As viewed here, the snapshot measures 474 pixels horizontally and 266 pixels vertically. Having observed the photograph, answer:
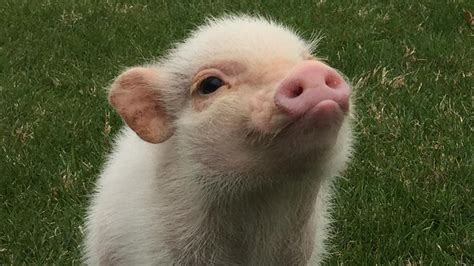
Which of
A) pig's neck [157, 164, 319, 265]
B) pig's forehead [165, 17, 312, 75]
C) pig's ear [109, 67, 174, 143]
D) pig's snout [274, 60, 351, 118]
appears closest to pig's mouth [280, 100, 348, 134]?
pig's snout [274, 60, 351, 118]

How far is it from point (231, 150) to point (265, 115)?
27cm

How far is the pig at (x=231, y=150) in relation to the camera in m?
2.76

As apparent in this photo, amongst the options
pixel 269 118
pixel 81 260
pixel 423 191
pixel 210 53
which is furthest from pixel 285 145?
pixel 423 191

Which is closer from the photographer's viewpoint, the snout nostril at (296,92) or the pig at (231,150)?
the snout nostril at (296,92)

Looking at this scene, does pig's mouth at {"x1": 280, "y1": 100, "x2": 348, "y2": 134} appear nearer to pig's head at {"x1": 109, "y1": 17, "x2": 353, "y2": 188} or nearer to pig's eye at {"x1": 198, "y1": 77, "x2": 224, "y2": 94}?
pig's head at {"x1": 109, "y1": 17, "x2": 353, "y2": 188}

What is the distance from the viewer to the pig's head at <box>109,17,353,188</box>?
2.68m

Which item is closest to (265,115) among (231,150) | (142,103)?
(231,150)

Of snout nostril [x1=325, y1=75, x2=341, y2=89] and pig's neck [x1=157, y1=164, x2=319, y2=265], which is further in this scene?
pig's neck [x1=157, y1=164, x2=319, y2=265]

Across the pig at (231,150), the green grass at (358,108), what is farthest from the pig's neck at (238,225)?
the green grass at (358,108)

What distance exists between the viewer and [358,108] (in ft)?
19.3

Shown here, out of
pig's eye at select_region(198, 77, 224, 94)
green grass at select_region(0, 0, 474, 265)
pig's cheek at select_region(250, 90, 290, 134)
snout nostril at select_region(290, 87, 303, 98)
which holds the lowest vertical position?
green grass at select_region(0, 0, 474, 265)

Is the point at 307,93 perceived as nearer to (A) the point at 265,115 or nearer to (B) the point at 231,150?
(A) the point at 265,115

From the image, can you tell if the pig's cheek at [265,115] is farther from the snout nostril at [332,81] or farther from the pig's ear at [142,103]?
the pig's ear at [142,103]

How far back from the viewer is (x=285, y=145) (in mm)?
2797
